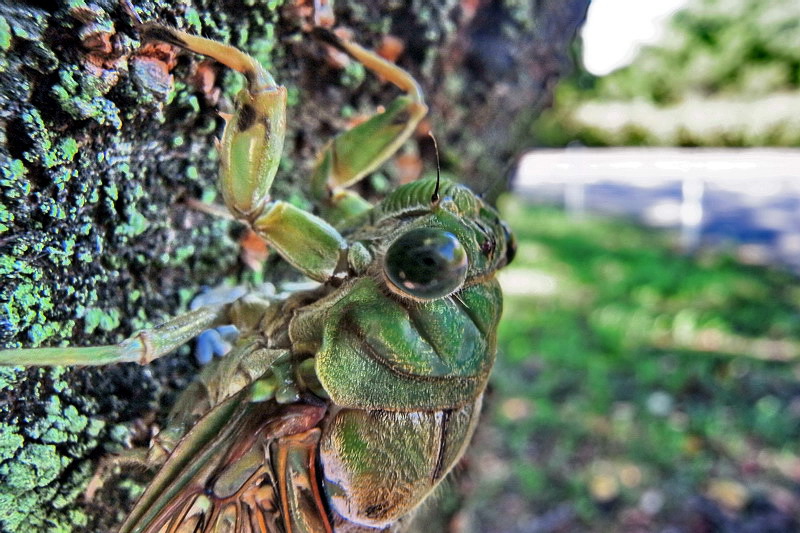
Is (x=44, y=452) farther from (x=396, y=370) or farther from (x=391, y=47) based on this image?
(x=391, y=47)

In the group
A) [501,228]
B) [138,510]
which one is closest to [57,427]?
[138,510]

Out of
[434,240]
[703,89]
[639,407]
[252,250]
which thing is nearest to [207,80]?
[252,250]

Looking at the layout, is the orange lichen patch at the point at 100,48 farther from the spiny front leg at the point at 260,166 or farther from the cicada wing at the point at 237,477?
the cicada wing at the point at 237,477

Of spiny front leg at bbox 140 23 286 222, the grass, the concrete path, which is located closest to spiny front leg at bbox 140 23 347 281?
spiny front leg at bbox 140 23 286 222

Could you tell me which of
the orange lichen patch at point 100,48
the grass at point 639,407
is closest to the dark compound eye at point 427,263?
the orange lichen patch at point 100,48

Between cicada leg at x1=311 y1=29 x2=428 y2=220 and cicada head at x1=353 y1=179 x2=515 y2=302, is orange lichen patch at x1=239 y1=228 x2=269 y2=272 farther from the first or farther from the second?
cicada head at x1=353 y1=179 x2=515 y2=302
